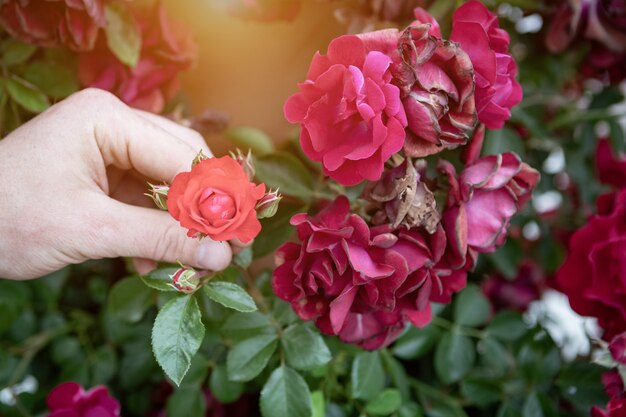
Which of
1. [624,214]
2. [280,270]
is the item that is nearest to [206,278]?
[280,270]

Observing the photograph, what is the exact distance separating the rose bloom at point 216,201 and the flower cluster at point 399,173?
0.07 meters

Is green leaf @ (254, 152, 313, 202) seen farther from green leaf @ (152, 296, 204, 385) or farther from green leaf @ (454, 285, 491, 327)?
green leaf @ (454, 285, 491, 327)

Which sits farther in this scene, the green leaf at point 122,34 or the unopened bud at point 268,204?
the green leaf at point 122,34

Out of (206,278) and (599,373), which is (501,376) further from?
(206,278)

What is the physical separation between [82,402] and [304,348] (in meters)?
0.27

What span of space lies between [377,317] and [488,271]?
0.52 meters

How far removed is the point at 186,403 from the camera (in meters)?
0.76

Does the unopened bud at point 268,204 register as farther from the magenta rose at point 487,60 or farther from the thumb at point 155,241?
the magenta rose at point 487,60

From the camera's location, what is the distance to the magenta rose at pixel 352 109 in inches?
18.7

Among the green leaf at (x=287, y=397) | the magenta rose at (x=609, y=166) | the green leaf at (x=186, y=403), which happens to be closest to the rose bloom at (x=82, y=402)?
the green leaf at (x=186, y=403)

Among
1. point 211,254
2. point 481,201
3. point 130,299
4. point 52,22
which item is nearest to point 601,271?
point 481,201

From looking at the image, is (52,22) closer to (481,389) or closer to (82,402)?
(82,402)

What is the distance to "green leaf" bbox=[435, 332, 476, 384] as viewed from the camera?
811mm

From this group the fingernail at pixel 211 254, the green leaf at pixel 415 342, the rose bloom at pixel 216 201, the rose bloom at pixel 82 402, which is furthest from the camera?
the green leaf at pixel 415 342
